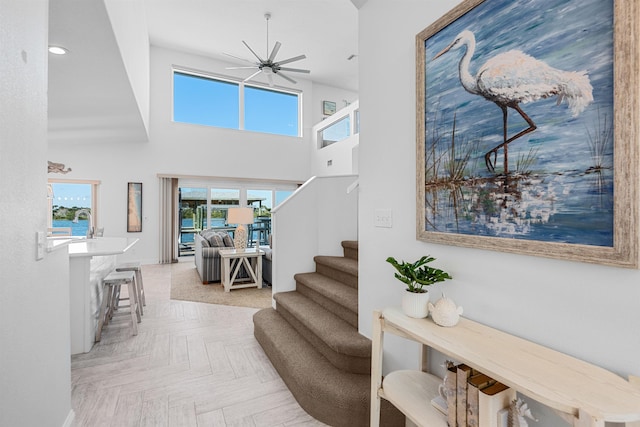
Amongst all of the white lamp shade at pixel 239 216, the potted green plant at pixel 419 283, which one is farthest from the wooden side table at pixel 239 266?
the potted green plant at pixel 419 283

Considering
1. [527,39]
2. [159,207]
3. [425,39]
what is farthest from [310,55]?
[527,39]

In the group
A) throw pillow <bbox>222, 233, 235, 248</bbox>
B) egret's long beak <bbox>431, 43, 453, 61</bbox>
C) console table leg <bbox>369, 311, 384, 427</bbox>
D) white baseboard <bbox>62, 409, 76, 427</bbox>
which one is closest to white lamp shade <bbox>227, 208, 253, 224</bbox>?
throw pillow <bbox>222, 233, 235, 248</bbox>

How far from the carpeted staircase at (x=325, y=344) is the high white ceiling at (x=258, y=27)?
4.71 metres

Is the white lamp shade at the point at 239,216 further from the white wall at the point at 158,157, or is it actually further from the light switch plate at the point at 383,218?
the white wall at the point at 158,157

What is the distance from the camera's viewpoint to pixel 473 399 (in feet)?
3.67

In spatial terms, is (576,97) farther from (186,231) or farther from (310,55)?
(186,231)

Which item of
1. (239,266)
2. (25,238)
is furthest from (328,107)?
(25,238)

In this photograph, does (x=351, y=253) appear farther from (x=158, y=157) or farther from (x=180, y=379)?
(x=158, y=157)

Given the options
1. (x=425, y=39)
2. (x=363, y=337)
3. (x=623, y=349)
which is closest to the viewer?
(x=623, y=349)

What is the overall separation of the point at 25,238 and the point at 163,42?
738 centimetres

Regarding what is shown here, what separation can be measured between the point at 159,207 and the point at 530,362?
7735 millimetres

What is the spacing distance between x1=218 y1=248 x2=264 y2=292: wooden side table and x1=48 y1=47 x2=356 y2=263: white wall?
3.28 m

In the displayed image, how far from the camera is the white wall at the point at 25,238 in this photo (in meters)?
1.06

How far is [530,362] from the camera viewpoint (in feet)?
3.31
